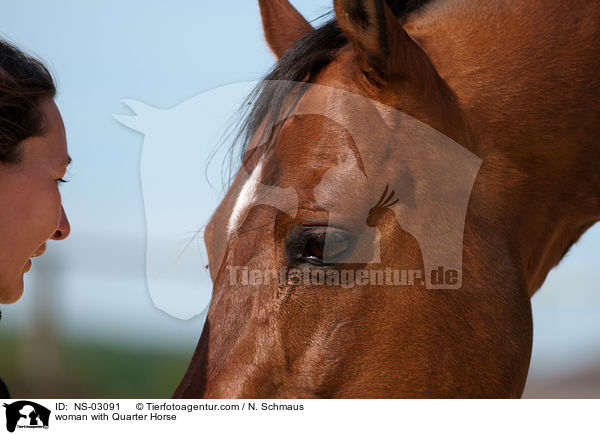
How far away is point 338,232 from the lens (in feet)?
4.18

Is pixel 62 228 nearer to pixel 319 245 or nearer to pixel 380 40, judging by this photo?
pixel 319 245

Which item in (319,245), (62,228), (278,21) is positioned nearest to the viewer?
(319,245)

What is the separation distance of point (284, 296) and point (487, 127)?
677 millimetres

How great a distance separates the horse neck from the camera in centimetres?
143

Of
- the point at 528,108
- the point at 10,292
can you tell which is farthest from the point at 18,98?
the point at 528,108

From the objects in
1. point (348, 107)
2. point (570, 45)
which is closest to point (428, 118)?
point (348, 107)

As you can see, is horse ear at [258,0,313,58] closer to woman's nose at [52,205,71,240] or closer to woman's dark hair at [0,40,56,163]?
woman's dark hair at [0,40,56,163]

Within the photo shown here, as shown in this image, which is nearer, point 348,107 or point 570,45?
point 348,107

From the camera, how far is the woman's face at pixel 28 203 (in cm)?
130

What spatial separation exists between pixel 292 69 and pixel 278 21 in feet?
1.65

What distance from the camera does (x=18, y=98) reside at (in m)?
1.31
